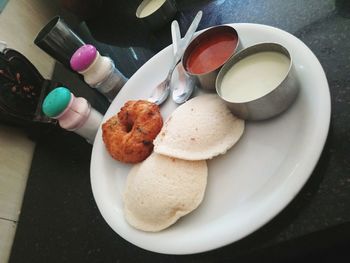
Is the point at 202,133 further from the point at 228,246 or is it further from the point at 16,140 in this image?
the point at 16,140

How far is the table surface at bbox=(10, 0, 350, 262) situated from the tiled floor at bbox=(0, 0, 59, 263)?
0.09ft

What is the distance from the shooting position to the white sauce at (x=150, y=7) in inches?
46.4

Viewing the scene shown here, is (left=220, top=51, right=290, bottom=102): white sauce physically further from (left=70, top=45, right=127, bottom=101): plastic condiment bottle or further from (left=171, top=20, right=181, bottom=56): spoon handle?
(left=70, top=45, right=127, bottom=101): plastic condiment bottle

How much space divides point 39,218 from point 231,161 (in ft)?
2.18

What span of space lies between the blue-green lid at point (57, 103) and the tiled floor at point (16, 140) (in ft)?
1.06

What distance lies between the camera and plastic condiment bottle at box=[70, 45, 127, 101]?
3.23 ft

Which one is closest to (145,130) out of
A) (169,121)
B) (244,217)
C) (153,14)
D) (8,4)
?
(169,121)

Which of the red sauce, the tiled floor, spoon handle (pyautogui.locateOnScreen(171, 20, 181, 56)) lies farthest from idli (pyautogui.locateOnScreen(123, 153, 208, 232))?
the tiled floor

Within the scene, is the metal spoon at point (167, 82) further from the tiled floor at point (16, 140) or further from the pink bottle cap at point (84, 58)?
the tiled floor at point (16, 140)

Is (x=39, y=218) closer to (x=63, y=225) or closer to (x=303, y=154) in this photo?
(x=63, y=225)

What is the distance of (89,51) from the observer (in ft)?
3.22

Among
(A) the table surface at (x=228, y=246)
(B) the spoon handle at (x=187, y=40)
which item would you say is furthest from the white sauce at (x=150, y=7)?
(B) the spoon handle at (x=187, y=40)

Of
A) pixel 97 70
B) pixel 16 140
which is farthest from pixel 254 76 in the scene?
pixel 16 140

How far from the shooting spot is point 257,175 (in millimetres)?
692
